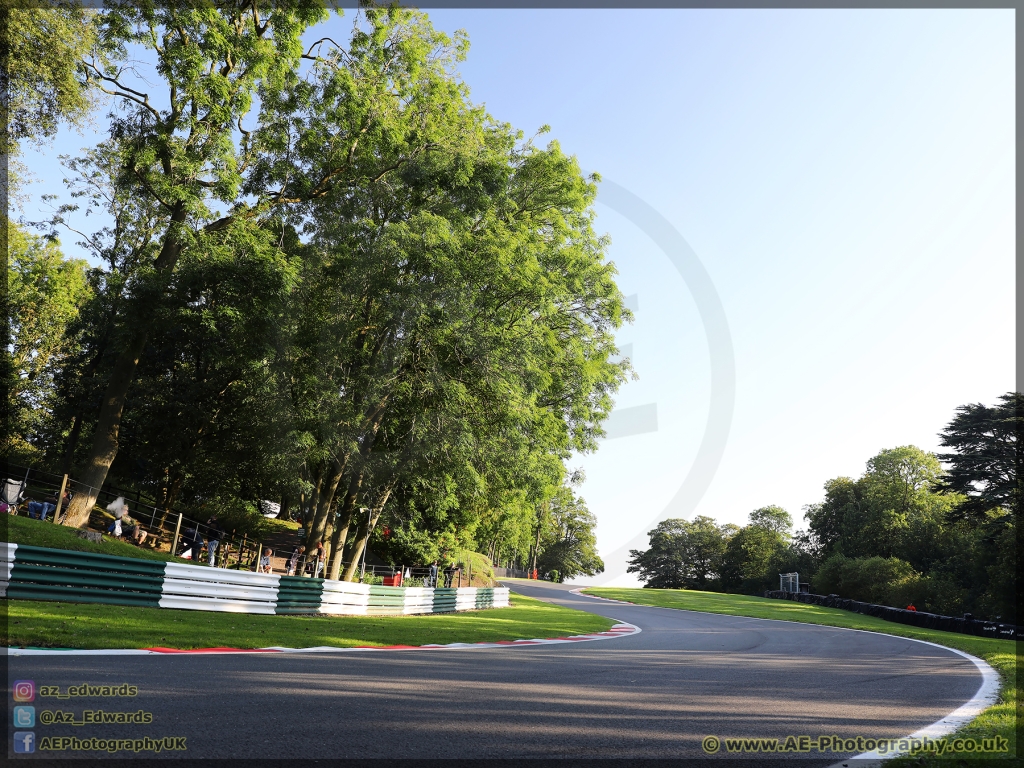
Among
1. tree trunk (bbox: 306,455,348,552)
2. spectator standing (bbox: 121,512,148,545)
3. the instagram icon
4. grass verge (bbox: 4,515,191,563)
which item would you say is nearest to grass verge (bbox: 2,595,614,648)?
the instagram icon

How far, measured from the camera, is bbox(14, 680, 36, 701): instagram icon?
4.76 m

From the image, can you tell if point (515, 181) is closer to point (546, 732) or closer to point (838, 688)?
point (838, 688)

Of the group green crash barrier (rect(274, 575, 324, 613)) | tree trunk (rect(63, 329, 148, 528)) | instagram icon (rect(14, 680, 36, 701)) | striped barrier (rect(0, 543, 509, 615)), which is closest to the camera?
instagram icon (rect(14, 680, 36, 701))

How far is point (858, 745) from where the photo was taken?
5.48 m

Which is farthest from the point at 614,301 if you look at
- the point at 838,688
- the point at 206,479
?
the point at 206,479

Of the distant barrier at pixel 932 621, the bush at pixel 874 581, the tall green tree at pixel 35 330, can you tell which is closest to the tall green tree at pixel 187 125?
the tall green tree at pixel 35 330

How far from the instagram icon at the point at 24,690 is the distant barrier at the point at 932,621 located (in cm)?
3181

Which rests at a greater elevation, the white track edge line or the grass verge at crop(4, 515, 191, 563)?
the grass verge at crop(4, 515, 191, 563)

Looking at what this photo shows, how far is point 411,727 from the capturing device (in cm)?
507

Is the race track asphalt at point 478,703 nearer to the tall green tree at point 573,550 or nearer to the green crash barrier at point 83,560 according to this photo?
the green crash barrier at point 83,560

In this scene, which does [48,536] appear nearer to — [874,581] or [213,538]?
[213,538]

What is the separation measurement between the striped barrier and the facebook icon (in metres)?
9.17

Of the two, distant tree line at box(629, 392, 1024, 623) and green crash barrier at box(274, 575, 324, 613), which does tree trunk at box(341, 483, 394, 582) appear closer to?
green crash barrier at box(274, 575, 324, 613)

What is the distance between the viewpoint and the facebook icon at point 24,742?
12.2ft
